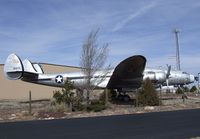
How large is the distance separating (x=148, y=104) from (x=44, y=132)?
16764 millimetres

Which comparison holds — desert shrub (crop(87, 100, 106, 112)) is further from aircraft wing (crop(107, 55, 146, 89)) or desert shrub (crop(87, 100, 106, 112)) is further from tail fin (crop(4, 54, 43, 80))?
tail fin (crop(4, 54, 43, 80))

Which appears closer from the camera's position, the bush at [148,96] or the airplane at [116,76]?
the bush at [148,96]

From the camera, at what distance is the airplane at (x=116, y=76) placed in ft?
110

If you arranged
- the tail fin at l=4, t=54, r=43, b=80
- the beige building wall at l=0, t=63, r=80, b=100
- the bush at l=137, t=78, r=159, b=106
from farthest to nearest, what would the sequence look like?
the beige building wall at l=0, t=63, r=80, b=100 → the tail fin at l=4, t=54, r=43, b=80 → the bush at l=137, t=78, r=159, b=106

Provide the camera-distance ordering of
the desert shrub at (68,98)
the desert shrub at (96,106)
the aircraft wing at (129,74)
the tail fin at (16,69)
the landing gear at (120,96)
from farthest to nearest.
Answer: the tail fin at (16,69)
the landing gear at (120,96)
the aircraft wing at (129,74)
the desert shrub at (68,98)
the desert shrub at (96,106)

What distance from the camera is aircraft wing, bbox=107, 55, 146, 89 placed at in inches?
1270

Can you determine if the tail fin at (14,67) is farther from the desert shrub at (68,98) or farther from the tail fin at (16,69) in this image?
the desert shrub at (68,98)

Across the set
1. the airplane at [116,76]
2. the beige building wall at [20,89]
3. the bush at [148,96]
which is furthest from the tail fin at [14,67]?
the bush at [148,96]

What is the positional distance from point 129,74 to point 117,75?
119 centimetres

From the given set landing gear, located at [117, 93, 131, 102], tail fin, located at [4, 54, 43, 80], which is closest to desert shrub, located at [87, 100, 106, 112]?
landing gear, located at [117, 93, 131, 102]

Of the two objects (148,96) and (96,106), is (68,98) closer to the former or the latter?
(96,106)

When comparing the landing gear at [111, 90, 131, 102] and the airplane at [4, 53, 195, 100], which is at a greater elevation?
the airplane at [4, 53, 195, 100]

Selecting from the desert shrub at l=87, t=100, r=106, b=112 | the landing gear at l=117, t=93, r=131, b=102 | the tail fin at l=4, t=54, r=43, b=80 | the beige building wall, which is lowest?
the desert shrub at l=87, t=100, r=106, b=112

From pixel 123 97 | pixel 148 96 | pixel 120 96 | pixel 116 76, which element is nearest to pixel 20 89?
pixel 120 96
